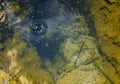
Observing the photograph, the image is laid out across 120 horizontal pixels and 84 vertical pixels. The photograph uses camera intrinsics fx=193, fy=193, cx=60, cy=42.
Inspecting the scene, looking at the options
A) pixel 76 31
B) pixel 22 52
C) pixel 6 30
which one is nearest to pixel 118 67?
pixel 76 31

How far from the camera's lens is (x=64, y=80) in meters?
3.83

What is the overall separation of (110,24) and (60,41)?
1170 mm

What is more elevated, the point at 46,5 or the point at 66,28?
the point at 46,5

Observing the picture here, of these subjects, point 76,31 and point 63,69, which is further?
point 76,31

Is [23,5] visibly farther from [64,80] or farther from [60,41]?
[64,80]

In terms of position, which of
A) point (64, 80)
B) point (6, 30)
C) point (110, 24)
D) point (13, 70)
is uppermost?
point (110, 24)

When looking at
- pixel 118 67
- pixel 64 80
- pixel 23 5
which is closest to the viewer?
pixel 118 67

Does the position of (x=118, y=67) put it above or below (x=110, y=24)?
below

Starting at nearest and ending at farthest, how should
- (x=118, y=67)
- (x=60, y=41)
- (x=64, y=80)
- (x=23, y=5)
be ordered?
(x=118, y=67) → (x=64, y=80) → (x=60, y=41) → (x=23, y=5)

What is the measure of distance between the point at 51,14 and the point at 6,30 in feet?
3.65

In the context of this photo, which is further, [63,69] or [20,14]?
[20,14]

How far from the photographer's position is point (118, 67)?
3.56m

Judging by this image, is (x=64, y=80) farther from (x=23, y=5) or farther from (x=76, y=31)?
(x=23, y=5)

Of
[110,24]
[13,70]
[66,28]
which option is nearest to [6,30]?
[13,70]
